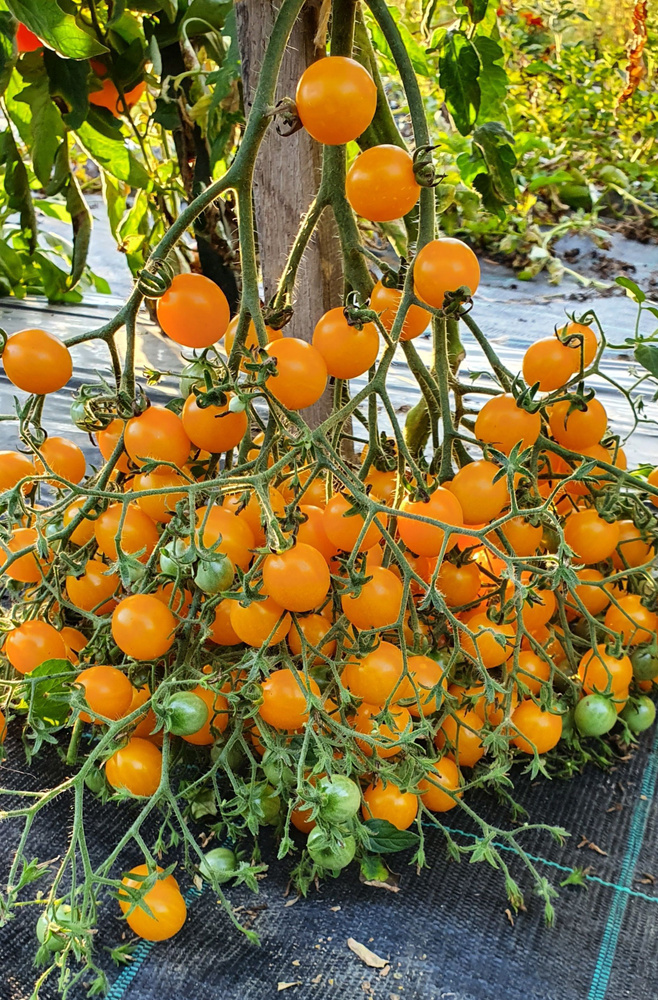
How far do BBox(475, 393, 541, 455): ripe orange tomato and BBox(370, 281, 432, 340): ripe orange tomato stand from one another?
0.13 meters

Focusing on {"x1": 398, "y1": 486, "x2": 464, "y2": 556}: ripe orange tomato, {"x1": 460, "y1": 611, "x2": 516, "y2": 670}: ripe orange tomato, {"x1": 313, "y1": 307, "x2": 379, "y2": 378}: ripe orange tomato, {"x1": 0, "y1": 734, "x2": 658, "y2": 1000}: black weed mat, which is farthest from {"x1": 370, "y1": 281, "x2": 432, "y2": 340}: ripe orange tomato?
{"x1": 0, "y1": 734, "x2": 658, "y2": 1000}: black weed mat

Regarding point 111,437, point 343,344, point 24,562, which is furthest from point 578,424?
point 24,562

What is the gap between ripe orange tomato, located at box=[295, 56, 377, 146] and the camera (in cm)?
76

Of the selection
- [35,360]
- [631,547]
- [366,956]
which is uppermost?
[35,360]

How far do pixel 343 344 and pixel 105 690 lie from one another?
1.33ft

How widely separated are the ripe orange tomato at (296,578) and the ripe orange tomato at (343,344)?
0.66 ft

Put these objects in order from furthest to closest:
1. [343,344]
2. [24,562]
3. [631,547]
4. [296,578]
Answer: [631,547] → [24,562] → [343,344] → [296,578]

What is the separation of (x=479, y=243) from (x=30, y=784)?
11.0 feet

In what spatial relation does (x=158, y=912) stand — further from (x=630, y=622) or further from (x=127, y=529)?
(x=630, y=622)

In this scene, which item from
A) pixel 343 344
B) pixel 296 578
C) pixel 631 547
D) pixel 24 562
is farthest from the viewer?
pixel 631 547

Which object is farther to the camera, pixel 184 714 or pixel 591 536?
pixel 591 536

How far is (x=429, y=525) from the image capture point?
0.80 m

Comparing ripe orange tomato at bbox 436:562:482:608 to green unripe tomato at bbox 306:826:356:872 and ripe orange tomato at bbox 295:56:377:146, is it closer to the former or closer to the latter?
green unripe tomato at bbox 306:826:356:872

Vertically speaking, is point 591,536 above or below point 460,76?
below
